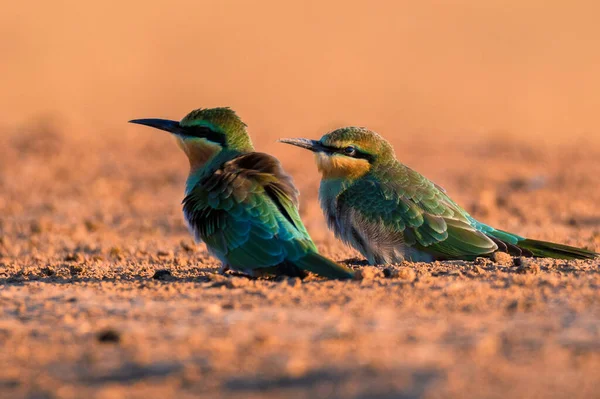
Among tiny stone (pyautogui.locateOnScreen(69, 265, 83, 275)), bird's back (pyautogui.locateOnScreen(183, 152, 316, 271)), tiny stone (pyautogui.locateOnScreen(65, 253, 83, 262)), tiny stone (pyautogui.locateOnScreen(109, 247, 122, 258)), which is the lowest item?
tiny stone (pyautogui.locateOnScreen(65, 253, 83, 262))

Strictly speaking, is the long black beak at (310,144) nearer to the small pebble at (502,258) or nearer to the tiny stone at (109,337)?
the small pebble at (502,258)

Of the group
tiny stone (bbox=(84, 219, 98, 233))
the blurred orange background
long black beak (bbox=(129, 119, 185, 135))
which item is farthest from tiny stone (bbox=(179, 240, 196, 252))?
the blurred orange background

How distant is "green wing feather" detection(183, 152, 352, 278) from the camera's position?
4.75 metres

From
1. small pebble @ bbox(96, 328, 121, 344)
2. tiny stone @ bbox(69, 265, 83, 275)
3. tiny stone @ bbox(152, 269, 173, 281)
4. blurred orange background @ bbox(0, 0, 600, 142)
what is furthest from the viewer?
blurred orange background @ bbox(0, 0, 600, 142)

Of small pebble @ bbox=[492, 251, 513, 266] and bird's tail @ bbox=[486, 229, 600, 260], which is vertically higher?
bird's tail @ bbox=[486, 229, 600, 260]

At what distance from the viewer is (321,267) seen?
15.1 feet

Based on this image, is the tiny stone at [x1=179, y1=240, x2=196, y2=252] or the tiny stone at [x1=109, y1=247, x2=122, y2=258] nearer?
the tiny stone at [x1=109, y1=247, x2=122, y2=258]

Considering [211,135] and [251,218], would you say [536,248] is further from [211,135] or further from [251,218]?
[211,135]

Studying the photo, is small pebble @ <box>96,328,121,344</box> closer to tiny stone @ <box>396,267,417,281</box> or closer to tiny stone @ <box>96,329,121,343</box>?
tiny stone @ <box>96,329,121,343</box>

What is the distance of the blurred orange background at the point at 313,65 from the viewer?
1698cm

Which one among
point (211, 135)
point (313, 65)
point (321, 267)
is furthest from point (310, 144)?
point (313, 65)

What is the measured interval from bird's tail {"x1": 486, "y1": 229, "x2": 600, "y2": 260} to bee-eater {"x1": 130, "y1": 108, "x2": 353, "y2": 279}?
1.38 m

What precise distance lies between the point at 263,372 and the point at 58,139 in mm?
9196

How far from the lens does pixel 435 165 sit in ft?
36.2
